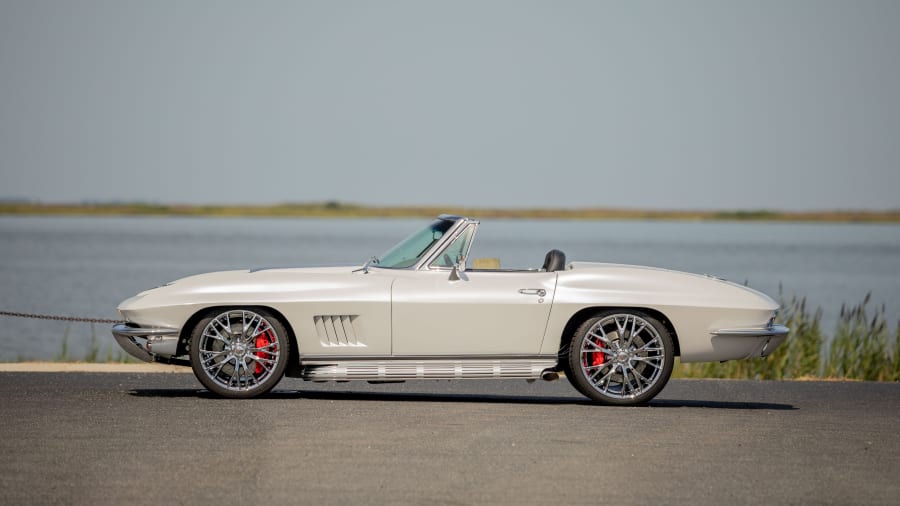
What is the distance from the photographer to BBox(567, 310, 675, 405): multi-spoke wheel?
1170 cm

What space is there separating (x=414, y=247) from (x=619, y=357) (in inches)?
79.5

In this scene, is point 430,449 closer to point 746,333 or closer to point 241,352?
point 241,352

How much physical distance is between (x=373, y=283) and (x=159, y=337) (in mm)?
1849

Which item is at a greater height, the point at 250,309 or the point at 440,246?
the point at 440,246

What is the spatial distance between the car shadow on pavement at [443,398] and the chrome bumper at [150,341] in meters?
0.47

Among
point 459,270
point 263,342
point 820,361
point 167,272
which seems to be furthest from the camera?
point 167,272

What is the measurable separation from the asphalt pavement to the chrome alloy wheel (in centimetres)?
22

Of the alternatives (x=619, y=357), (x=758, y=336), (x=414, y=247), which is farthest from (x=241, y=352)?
(x=758, y=336)

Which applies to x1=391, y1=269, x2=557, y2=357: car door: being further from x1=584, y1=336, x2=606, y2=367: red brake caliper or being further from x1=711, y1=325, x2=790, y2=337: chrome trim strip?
x1=711, y1=325, x2=790, y2=337: chrome trim strip

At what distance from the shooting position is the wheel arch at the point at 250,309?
38.5ft

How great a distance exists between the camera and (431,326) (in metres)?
11.7

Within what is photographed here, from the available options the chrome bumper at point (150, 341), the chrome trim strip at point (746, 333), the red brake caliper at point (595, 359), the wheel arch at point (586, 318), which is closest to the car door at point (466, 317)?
the wheel arch at point (586, 318)

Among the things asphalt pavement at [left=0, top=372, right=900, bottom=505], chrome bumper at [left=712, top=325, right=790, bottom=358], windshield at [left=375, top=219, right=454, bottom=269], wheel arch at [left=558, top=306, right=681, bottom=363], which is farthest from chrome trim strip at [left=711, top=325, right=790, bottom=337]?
windshield at [left=375, top=219, right=454, bottom=269]

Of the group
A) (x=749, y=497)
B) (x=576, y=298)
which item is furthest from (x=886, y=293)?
(x=749, y=497)
